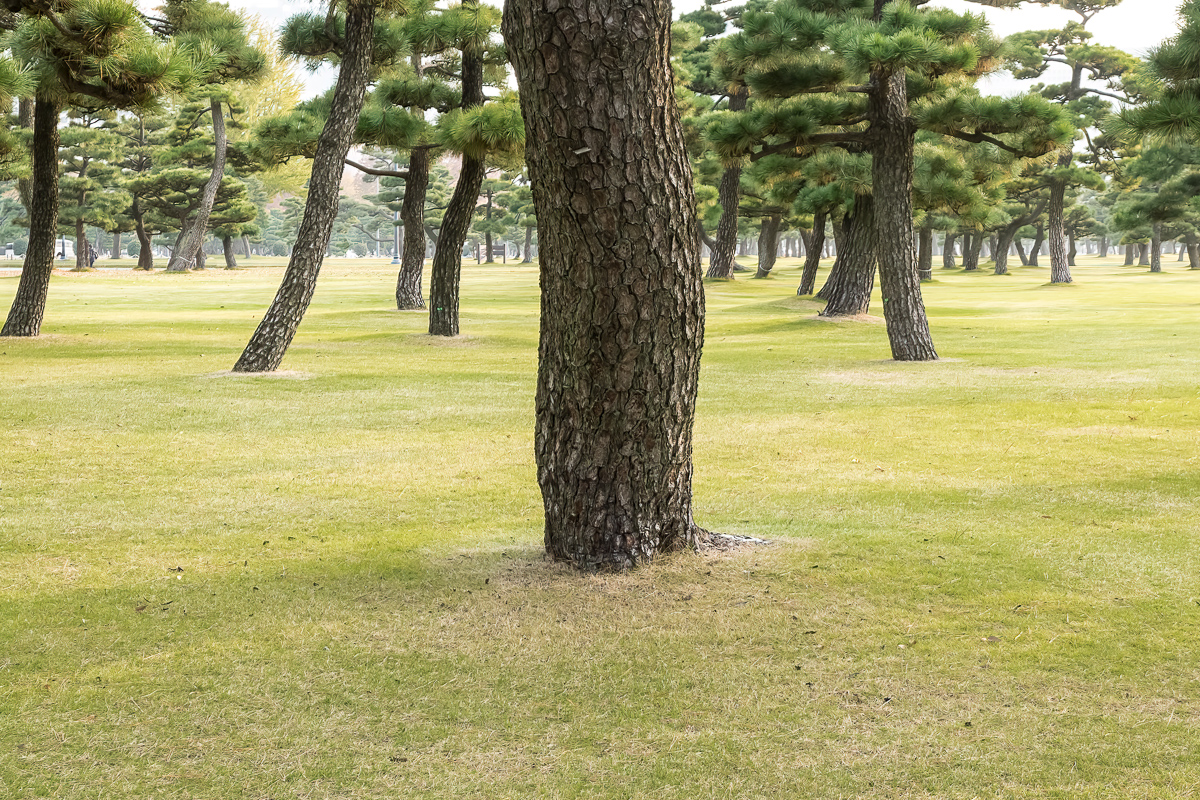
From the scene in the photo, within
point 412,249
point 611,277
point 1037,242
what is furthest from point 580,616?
point 1037,242

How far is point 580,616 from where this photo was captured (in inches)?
144

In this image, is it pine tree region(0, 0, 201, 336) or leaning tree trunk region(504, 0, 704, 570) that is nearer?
leaning tree trunk region(504, 0, 704, 570)

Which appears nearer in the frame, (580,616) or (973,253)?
(580,616)

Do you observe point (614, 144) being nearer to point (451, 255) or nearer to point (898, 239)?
point (898, 239)

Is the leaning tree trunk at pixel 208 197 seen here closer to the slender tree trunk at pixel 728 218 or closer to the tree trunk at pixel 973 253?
the slender tree trunk at pixel 728 218

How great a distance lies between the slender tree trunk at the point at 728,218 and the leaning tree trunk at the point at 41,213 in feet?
64.8

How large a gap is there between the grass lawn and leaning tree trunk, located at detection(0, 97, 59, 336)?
6228mm

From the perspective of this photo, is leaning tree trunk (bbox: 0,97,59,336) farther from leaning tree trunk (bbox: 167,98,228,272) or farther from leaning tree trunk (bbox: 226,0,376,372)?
leaning tree trunk (bbox: 167,98,228,272)

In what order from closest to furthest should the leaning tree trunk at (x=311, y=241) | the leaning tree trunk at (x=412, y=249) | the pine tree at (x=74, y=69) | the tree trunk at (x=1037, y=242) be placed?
the pine tree at (x=74, y=69) < the leaning tree trunk at (x=311, y=241) < the leaning tree trunk at (x=412, y=249) < the tree trunk at (x=1037, y=242)

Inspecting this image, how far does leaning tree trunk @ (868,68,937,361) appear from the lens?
1240 cm

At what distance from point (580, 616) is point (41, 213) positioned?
1267 cm

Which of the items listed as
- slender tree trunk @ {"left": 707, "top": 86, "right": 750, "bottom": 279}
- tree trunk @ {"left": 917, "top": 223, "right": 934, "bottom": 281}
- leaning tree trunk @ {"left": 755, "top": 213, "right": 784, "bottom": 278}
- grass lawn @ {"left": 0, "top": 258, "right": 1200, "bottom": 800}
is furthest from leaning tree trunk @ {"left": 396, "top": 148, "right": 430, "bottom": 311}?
tree trunk @ {"left": 917, "top": 223, "right": 934, "bottom": 281}

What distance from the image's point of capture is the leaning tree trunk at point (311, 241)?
35.1 feet

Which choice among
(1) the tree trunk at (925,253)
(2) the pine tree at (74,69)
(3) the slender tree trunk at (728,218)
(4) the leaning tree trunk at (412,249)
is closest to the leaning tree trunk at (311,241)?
(2) the pine tree at (74,69)
